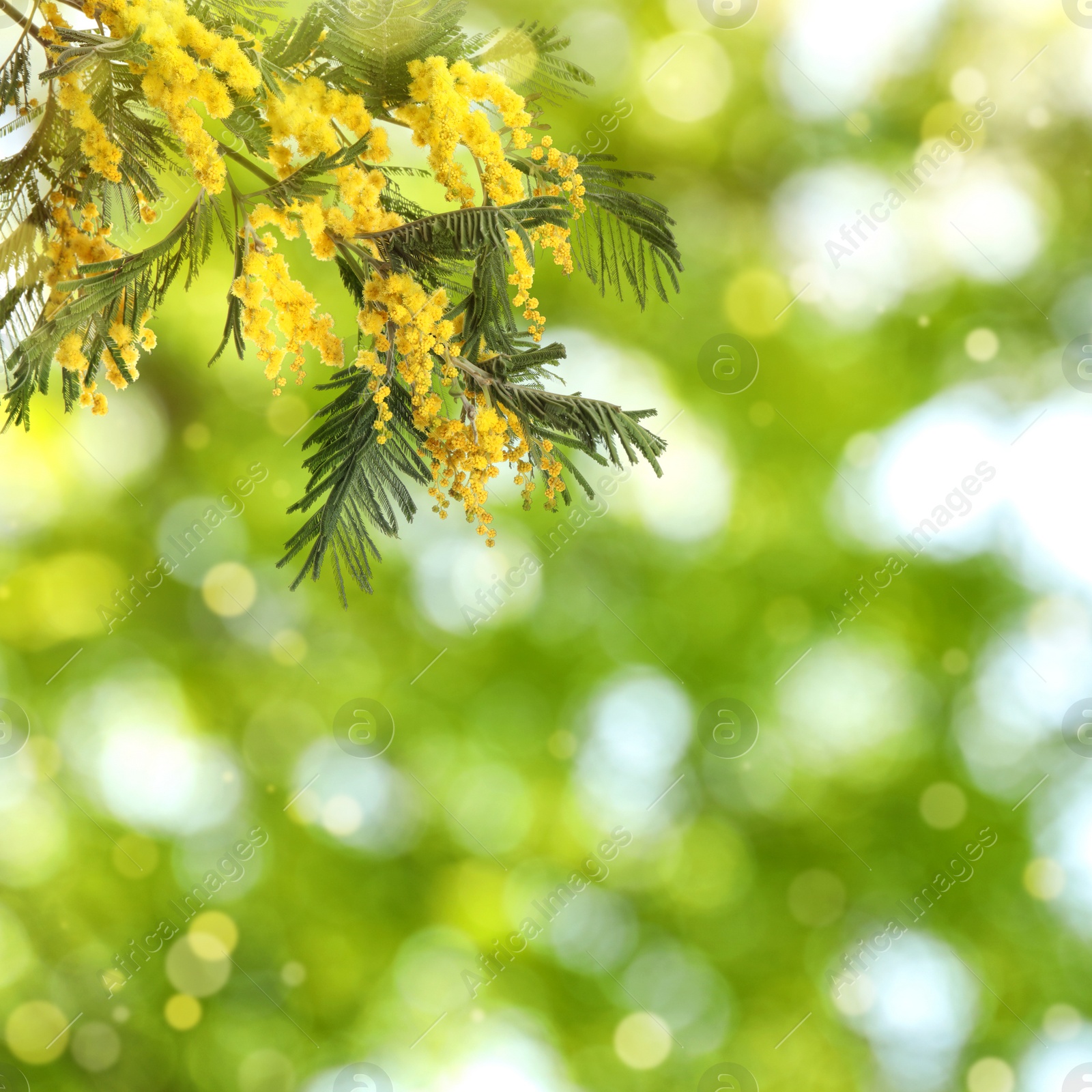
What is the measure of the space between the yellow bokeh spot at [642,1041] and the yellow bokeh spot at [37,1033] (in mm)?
2893

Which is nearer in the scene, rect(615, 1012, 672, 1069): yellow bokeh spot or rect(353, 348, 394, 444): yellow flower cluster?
rect(353, 348, 394, 444): yellow flower cluster

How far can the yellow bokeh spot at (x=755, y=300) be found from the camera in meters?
4.70

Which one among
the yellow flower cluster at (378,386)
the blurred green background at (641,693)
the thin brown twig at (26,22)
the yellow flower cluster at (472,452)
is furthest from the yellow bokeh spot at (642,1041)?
the thin brown twig at (26,22)

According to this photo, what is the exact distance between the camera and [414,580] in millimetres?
4648

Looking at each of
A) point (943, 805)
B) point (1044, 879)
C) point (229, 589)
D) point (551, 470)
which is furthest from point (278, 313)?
point (1044, 879)

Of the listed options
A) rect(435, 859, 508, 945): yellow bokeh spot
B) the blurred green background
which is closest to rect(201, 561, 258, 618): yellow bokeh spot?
the blurred green background

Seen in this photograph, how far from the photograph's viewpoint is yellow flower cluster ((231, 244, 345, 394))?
1.42 meters

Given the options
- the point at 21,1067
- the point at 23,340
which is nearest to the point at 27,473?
the point at 21,1067

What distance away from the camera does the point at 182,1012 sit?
14.3ft

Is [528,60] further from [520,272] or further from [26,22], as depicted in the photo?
[26,22]

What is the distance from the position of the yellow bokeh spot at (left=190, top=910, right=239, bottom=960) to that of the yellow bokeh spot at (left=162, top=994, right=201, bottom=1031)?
8.6 inches

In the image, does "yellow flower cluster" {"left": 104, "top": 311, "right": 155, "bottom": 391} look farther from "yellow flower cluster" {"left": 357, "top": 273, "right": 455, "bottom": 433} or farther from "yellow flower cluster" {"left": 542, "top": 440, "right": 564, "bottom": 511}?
"yellow flower cluster" {"left": 542, "top": 440, "right": 564, "bottom": 511}

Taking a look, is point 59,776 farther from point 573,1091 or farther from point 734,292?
point 734,292

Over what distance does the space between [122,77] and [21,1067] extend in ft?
15.9
